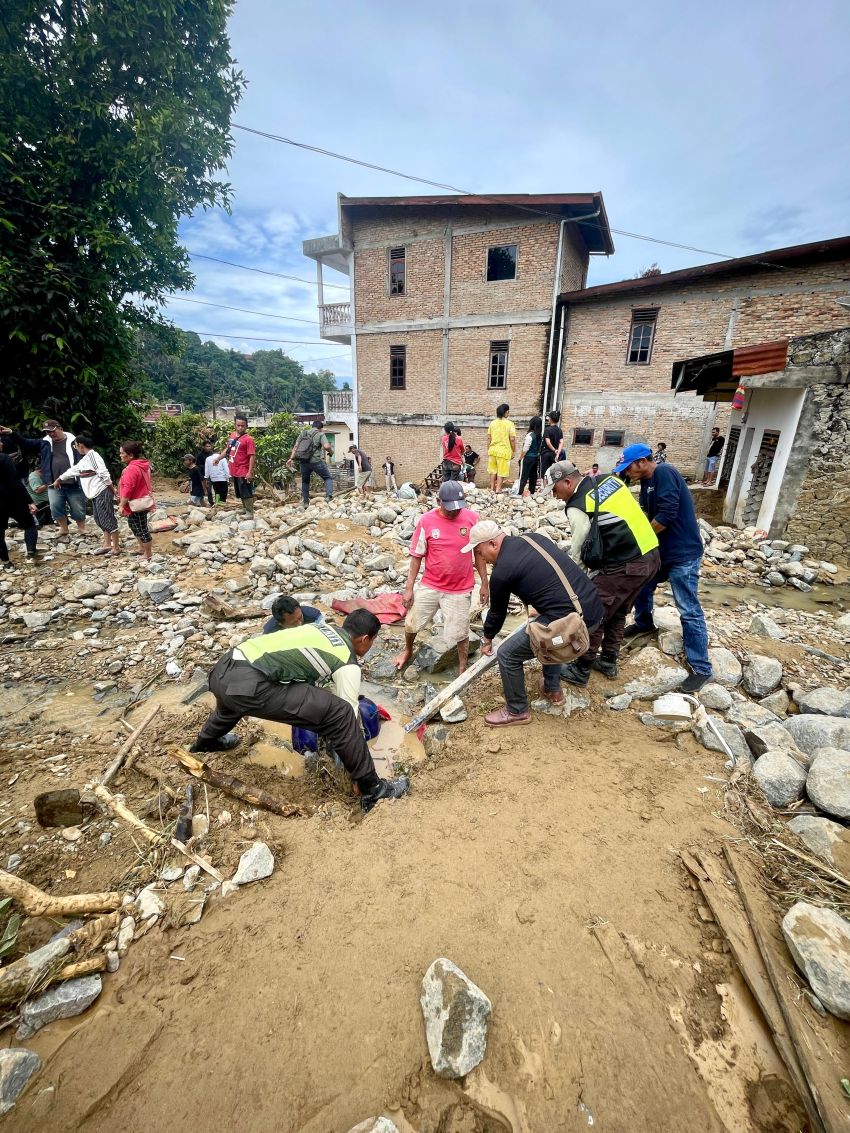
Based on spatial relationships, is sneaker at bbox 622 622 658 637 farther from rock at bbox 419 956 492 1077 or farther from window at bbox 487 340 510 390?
window at bbox 487 340 510 390

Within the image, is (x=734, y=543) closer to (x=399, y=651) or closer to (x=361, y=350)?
(x=399, y=651)

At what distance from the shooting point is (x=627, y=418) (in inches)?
524

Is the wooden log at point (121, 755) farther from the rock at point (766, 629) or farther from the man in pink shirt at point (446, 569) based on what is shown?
the rock at point (766, 629)

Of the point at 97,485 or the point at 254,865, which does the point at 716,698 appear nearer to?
the point at 254,865

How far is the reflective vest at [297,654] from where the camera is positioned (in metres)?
2.64

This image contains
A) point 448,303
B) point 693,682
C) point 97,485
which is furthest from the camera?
point 448,303

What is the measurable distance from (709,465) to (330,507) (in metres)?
10.4

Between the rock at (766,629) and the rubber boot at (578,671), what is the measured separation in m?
2.15

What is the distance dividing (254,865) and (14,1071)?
90 centimetres

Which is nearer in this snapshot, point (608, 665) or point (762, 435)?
point (608, 665)

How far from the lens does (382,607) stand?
17.9 feet

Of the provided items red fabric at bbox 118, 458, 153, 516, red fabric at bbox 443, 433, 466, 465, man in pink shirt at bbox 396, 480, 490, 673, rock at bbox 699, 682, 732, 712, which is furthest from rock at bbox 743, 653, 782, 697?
red fabric at bbox 443, 433, 466, 465

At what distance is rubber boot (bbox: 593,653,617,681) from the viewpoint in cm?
364

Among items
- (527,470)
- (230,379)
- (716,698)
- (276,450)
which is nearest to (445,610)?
(716,698)
